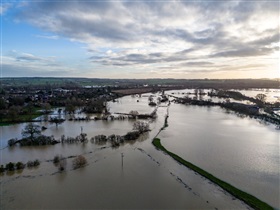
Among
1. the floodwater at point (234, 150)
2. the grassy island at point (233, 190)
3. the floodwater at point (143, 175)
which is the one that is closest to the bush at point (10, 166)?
the floodwater at point (143, 175)

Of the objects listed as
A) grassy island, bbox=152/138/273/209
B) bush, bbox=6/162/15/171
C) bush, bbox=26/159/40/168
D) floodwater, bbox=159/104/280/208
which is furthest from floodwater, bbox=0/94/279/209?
bush, bbox=6/162/15/171

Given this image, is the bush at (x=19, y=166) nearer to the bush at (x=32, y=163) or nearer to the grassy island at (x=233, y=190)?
the bush at (x=32, y=163)

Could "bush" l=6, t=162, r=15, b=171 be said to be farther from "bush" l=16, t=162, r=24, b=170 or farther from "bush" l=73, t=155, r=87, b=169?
"bush" l=73, t=155, r=87, b=169

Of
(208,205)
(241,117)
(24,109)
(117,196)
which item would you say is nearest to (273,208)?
(208,205)

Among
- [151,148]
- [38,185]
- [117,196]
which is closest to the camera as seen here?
[117,196]

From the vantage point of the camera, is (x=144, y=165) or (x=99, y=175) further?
(x=144, y=165)

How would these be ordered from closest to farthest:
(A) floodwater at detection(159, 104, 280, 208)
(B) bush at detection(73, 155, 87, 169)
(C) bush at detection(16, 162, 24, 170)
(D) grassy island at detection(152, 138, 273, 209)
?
(D) grassy island at detection(152, 138, 273, 209)
(A) floodwater at detection(159, 104, 280, 208)
(C) bush at detection(16, 162, 24, 170)
(B) bush at detection(73, 155, 87, 169)

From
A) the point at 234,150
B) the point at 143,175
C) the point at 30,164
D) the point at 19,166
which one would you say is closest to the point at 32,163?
the point at 30,164

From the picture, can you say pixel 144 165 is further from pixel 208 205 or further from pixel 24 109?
pixel 24 109

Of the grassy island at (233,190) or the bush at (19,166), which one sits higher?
the bush at (19,166)
